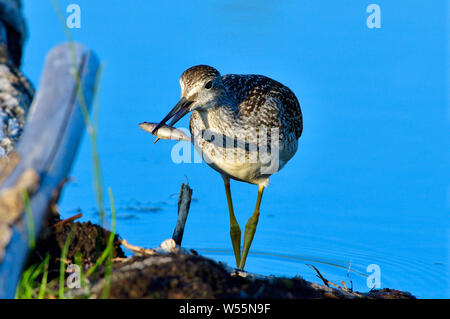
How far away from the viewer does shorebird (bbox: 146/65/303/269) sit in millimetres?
6035

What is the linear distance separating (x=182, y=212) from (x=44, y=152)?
1965 mm

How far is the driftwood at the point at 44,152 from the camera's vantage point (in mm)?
3180

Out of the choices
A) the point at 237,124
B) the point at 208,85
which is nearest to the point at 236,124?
the point at 237,124

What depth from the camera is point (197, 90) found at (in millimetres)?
5984

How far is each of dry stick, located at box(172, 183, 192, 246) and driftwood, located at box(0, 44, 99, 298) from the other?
1.72 metres

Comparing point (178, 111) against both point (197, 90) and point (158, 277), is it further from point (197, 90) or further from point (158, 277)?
point (158, 277)

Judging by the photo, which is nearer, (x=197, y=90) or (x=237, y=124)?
(x=197, y=90)

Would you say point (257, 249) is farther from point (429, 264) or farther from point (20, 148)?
point (20, 148)

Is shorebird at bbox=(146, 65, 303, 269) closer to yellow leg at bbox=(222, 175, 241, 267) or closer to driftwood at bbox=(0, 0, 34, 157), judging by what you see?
yellow leg at bbox=(222, 175, 241, 267)

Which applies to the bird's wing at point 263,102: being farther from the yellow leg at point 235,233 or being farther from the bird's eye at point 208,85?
the yellow leg at point 235,233

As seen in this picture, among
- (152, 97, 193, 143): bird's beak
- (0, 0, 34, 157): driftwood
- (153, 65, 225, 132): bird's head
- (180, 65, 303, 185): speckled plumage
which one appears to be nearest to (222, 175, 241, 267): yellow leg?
(180, 65, 303, 185): speckled plumage

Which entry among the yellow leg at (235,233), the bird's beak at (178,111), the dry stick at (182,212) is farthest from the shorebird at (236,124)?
the dry stick at (182,212)
